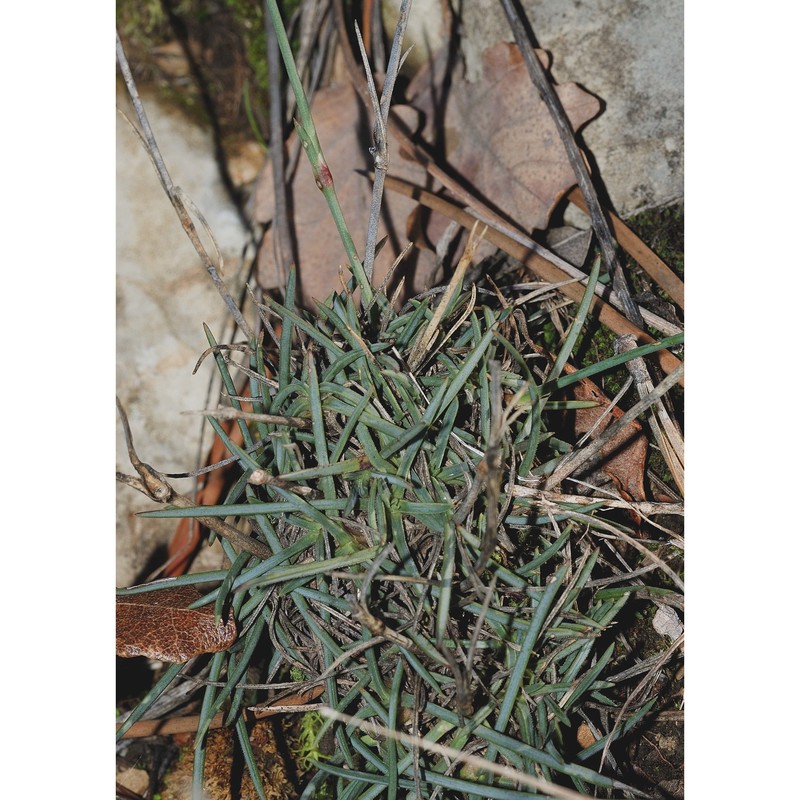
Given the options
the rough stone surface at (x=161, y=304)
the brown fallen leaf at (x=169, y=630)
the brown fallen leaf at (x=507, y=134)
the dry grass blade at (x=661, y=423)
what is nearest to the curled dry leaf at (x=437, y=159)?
the brown fallen leaf at (x=507, y=134)

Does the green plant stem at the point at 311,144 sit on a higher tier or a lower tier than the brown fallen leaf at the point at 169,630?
higher

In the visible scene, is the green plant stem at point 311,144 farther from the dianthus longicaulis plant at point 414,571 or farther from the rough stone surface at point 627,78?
the rough stone surface at point 627,78

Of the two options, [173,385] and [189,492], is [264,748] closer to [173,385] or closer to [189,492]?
[189,492]

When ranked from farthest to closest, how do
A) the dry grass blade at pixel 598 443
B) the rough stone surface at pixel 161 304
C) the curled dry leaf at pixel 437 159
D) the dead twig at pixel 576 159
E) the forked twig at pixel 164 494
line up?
the rough stone surface at pixel 161 304, the curled dry leaf at pixel 437 159, the dead twig at pixel 576 159, the dry grass blade at pixel 598 443, the forked twig at pixel 164 494

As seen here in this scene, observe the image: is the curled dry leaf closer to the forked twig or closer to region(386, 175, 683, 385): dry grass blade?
region(386, 175, 683, 385): dry grass blade

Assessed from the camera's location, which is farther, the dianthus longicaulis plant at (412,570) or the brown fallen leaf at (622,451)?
the brown fallen leaf at (622,451)

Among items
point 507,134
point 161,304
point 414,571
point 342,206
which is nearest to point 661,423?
point 414,571

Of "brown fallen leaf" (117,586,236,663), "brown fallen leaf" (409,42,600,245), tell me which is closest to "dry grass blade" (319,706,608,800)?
"brown fallen leaf" (117,586,236,663)
